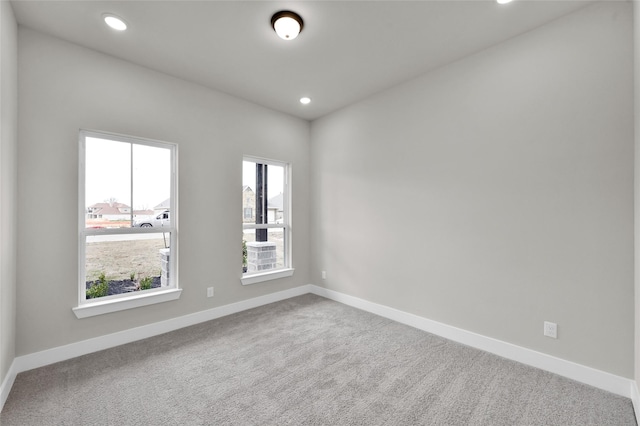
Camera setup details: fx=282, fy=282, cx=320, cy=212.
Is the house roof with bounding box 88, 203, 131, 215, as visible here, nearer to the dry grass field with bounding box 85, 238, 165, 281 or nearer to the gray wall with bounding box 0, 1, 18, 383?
the dry grass field with bounding box 85, 238, 165, 281

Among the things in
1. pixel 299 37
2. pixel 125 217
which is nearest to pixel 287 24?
pixel 299 37

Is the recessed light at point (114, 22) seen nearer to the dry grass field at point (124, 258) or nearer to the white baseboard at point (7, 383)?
the dry grass field at point (124, 258)

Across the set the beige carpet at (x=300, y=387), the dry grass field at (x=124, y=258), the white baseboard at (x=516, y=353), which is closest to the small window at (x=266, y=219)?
the dry grass field at (x=124, y=258)

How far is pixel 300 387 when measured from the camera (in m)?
2.12

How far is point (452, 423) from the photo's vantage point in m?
1.77

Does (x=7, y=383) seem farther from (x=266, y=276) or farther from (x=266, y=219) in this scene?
(x=266, y=219)

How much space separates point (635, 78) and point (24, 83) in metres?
4.65

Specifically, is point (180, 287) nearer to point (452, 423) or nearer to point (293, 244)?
point (293, 244)

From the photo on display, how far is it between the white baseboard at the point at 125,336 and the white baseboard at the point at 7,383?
1.9 inches

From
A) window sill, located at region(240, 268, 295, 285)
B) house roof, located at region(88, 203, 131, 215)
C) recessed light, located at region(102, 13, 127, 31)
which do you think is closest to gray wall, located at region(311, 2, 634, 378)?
window sill, located at region(240, 268, 295, 285)

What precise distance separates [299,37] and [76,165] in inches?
92.4

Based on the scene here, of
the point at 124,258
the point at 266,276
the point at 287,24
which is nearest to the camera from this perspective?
the point at 287,24

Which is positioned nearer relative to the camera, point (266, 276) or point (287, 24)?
point (287, 24)

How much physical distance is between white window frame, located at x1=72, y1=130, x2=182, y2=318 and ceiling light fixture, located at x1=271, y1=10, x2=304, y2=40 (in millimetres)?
1763
